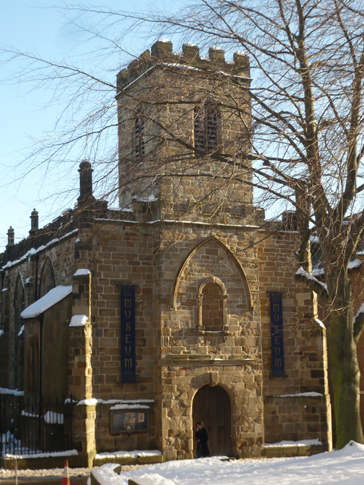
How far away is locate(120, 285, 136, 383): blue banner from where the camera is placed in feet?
64.4

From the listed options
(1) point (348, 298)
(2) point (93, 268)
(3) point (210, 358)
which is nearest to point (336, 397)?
(1) point (348, 298)

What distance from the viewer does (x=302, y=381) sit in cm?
2180

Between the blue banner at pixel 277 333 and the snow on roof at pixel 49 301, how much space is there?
666cm

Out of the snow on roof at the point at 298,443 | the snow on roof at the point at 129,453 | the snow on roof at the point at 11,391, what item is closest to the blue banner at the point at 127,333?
the snow on roof at the point at 129,453

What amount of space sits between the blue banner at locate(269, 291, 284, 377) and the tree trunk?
9.31 metres

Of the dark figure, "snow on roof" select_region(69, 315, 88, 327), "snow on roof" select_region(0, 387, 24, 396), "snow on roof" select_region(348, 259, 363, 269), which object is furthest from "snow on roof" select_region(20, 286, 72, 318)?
"snow on roof" select_region(348, 259, 363, 269)

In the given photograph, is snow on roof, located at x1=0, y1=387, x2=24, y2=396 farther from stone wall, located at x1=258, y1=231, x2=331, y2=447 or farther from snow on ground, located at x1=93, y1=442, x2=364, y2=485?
snow on ground, located at x1=93, y1=442, x2=364, y2=485

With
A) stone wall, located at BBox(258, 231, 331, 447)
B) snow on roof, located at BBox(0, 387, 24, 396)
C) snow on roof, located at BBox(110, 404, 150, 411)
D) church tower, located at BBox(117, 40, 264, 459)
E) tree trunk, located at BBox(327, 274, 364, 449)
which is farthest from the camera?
snow on roof, located at BBox(0, 387, 24, 396)

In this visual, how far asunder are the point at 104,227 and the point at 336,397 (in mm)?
10140

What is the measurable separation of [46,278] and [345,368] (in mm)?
15364

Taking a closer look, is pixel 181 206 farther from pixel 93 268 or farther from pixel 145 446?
pixel 145 446

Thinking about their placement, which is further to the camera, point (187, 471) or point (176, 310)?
point (176, 310)

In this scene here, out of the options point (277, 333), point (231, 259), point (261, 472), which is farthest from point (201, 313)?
point (261, 472)

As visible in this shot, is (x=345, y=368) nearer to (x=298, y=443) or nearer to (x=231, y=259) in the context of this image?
(x=231, y=259)
